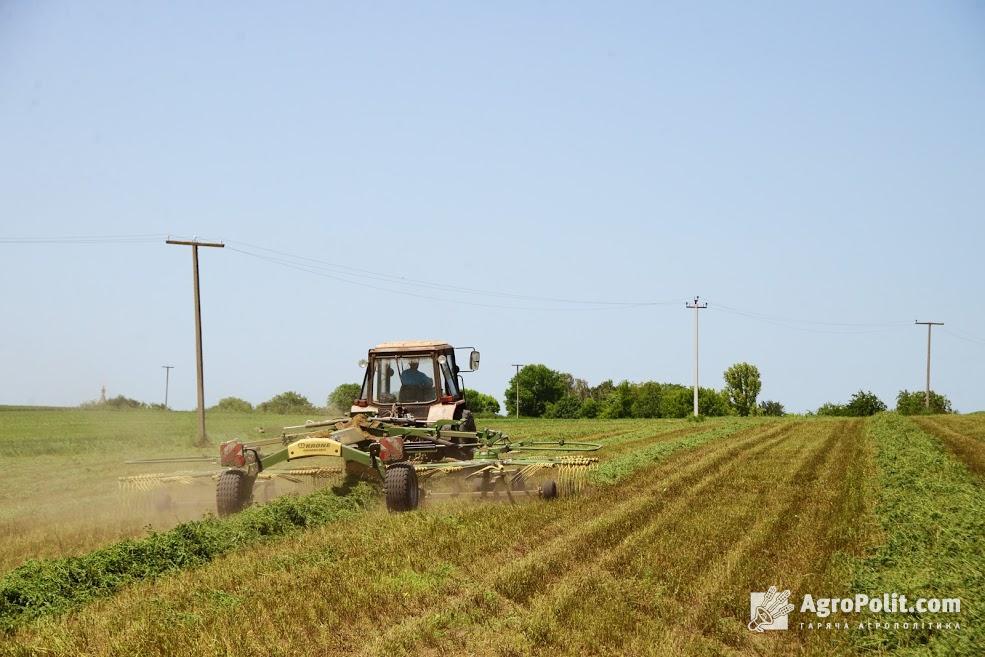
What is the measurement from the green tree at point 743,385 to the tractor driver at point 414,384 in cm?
9308

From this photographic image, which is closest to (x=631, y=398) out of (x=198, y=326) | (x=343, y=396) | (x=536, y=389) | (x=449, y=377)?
(x=536, y=389)

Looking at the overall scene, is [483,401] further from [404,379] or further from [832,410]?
[404,379]

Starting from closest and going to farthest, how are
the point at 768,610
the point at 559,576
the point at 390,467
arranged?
1. the point at 768,610
2. the point at 559,576
3. the point at 390,467

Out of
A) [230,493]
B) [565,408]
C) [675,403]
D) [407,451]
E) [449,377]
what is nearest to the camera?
[230,493]

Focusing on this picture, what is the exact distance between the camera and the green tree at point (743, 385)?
10369 cm

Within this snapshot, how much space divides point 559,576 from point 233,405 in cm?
7149

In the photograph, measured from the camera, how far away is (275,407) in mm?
72500

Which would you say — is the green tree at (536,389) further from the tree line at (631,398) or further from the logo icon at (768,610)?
the logo icon at (768,610)

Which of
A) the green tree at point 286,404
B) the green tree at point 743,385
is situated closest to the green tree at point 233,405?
the green tree at point 286,404

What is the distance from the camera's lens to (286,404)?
73.6 meters

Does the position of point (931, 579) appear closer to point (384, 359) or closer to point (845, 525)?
point (845, 525)

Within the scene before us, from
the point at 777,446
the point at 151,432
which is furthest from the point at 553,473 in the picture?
the point at 151,432

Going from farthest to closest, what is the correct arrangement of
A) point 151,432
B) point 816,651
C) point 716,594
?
point 151,432, point 716,594, point 816,651

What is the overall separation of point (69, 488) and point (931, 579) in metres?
15.0
